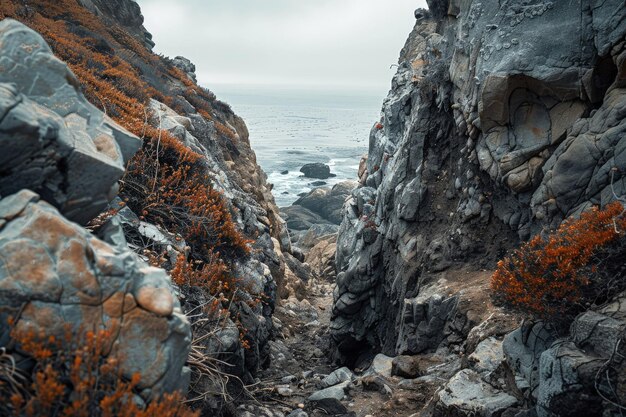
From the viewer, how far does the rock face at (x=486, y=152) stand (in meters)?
9.66

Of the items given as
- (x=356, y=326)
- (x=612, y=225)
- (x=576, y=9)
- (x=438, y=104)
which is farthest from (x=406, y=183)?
(x=612, y=225)

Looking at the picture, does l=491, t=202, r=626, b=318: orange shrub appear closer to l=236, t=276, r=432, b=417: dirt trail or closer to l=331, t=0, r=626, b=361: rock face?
l=331, t=0, r=626, b=361: rock face

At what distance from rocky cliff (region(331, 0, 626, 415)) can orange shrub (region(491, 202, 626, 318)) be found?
90 cm

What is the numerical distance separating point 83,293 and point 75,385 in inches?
28.1

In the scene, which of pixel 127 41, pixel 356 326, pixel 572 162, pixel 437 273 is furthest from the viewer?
pixel 127 41

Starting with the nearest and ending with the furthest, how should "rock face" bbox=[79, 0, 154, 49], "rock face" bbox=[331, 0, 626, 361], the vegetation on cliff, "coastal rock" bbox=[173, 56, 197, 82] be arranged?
the vegetation on cliff → "rock face" bbox=[331, 0, 626, 361] → "rock face" bbox=[79, 0, 154, 49] → "coastal rock" bbox=[173, 56, 197, 82]

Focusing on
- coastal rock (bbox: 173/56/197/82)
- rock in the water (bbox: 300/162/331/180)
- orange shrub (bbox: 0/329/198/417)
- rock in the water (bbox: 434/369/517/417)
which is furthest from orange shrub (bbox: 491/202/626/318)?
rock in the water (bbox: 300/162/331/180)

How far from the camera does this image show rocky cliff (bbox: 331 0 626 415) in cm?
952

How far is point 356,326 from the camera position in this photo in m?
18.4

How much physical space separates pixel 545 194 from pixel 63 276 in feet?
34.0

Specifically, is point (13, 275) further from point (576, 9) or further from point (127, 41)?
point (127, 41)

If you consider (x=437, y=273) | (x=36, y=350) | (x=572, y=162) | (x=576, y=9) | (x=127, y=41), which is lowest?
(x=437, y=273)

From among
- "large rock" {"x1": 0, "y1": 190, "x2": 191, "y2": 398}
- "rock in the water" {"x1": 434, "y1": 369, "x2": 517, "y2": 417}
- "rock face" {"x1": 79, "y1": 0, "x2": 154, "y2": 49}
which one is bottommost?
"rock in the water" {"x1": 434, "y1": 369, "x2": 517, "y2": 417}

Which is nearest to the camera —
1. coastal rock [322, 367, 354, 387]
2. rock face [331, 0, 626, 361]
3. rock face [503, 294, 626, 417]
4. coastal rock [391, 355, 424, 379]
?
rock face [503, 294, 626, 417]
